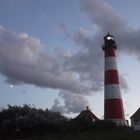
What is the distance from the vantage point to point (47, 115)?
42.4 metres

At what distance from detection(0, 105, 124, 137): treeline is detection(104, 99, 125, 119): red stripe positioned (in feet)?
20.5

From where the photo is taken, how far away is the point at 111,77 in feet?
168

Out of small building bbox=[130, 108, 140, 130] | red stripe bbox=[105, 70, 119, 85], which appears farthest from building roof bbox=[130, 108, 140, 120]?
red stripe bbox=[105, 70, 119, 85]

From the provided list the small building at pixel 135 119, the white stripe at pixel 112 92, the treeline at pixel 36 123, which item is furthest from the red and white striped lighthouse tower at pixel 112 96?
the small building at pixel 135 119

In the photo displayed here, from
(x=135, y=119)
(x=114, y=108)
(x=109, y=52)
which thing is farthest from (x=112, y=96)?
(x=135, y=119)

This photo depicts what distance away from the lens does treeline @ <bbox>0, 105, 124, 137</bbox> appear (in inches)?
1517

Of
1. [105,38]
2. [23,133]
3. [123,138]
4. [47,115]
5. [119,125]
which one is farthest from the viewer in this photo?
[105,38]

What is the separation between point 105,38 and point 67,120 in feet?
61.7

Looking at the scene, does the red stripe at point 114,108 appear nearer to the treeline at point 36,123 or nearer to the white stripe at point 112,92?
the white stripe at point 112,92

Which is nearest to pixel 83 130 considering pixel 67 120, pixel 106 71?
pixel 67 120

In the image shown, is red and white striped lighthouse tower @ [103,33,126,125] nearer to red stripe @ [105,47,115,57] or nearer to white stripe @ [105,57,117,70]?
white stripe @ [105,57,117,70]

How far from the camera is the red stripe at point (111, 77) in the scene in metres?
51.2

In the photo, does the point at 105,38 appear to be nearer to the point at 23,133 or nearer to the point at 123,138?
the point at 23,133

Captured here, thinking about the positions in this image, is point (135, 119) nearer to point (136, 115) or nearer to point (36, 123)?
point (136, 115)
